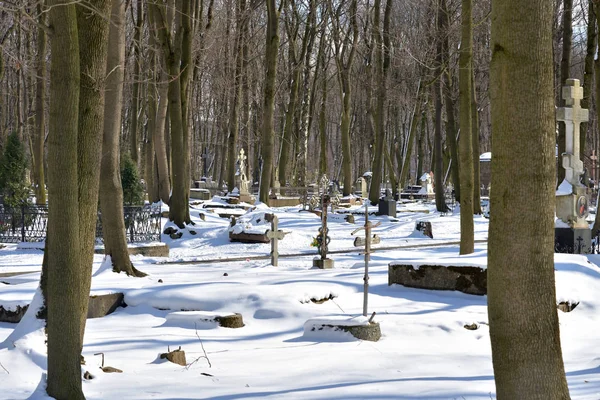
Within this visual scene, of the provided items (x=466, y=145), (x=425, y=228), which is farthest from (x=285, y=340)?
(x=425, y=228)

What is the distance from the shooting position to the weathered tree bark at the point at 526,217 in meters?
4.11

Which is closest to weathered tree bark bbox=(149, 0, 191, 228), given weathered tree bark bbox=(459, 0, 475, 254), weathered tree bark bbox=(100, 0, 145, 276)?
weathered tree bark bbox=(100, 0, 145, 276)

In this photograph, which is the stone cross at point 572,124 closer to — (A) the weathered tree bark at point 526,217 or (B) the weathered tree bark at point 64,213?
(A) the weathered tree bark at point 526,217

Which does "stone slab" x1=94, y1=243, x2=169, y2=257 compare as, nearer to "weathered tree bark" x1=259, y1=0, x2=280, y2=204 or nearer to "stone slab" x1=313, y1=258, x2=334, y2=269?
"stone slab" x1=313, y1=258, x2=334, y2=269

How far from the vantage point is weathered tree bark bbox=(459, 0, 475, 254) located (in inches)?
493

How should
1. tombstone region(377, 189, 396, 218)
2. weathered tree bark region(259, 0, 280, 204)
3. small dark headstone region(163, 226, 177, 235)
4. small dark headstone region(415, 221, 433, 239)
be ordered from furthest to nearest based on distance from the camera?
tombstone region(377, 189, 396, 218), weathered tree bark region(259, 0, 280, 204), small dark headstone region(415, 221, 433, 239), small dark headstone region(163, 226, 177, 235)

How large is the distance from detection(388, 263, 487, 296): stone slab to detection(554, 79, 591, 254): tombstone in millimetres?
5302

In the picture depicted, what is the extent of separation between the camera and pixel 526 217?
13.5 feet

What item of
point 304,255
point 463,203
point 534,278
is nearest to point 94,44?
point 534,278

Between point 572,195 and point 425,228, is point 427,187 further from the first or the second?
point 572,195

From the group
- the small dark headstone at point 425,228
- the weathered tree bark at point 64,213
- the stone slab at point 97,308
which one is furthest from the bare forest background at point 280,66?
the weathered tree bark at point 64,213

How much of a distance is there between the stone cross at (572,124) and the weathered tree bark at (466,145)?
291 cm

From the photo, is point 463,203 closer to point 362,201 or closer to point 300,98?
point 362,201

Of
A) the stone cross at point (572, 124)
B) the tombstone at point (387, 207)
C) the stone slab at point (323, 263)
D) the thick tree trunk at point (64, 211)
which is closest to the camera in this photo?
the thick tree trunk at point (64, 211)
